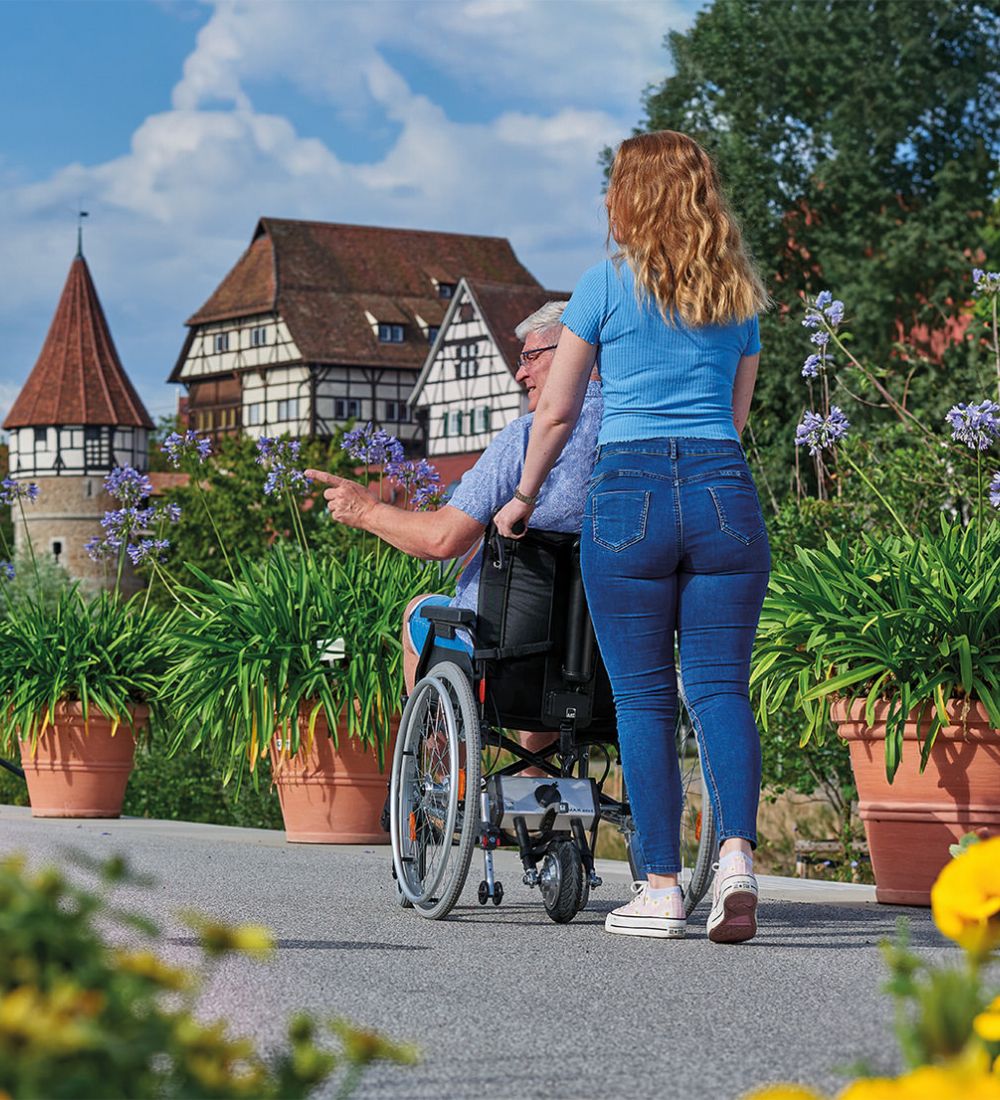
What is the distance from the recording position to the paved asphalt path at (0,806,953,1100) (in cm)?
257

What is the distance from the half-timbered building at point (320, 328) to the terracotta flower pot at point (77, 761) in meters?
48.6

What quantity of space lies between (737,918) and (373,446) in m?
4.64

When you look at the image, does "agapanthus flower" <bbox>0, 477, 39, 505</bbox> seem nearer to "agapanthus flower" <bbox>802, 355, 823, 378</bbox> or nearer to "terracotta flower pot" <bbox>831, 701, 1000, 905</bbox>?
"agapanthus flower" <bbox>802, 355, 823, 378</bbox>

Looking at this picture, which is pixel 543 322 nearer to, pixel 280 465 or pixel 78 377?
pixel 280 465

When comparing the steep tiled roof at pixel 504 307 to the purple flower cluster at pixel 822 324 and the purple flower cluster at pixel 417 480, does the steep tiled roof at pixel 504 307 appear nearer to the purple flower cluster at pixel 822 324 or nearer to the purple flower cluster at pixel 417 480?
the purple flower cluster at pixel 417 480

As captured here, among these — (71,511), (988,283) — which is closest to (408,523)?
(988,283)

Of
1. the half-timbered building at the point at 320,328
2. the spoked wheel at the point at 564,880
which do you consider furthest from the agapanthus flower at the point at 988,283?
the half-timbered building at the point at 320,328

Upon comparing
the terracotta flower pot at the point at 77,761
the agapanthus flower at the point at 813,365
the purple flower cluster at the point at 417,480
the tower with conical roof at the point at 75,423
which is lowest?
the terracotta flower pot at the point at 77,761

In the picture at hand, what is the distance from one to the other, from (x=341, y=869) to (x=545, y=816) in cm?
173

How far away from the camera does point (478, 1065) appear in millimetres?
2605

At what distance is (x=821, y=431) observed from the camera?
22.7 feet

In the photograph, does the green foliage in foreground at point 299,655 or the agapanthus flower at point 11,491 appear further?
the agapanthus flower at point 11,491

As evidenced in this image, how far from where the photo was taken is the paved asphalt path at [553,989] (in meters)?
2.57

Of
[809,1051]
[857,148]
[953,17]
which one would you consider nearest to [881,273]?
[857,148]
